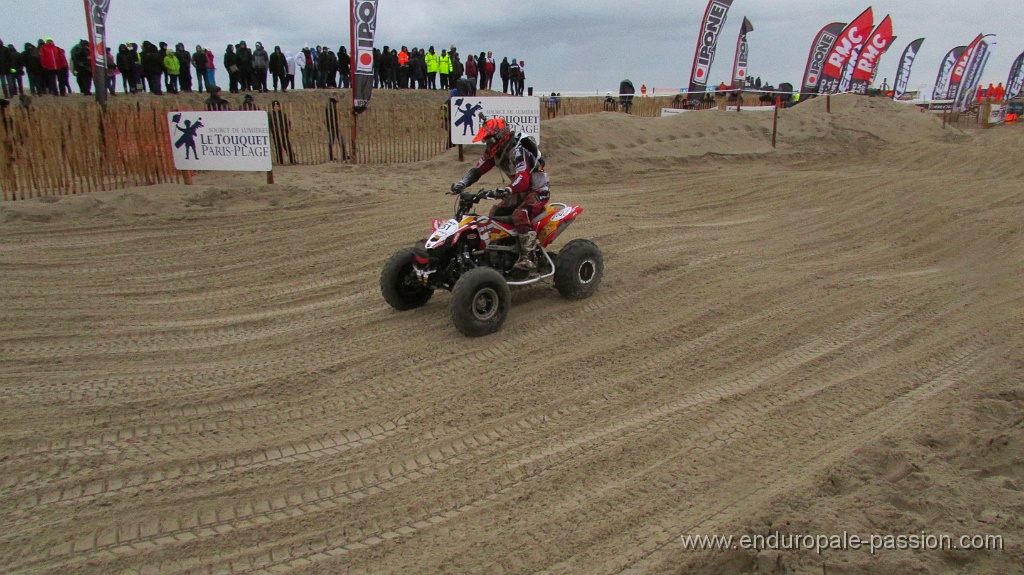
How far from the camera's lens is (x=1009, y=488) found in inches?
129

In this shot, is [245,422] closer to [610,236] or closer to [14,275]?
[14,275]

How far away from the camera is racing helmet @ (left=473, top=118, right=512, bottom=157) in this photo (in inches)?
236

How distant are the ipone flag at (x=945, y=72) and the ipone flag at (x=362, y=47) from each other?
32.0 m

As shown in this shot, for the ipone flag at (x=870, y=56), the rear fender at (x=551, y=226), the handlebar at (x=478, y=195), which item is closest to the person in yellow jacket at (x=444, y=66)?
the ipone flag at (x=870, y=56)

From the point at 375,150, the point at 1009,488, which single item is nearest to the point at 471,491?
the point at 1009,488

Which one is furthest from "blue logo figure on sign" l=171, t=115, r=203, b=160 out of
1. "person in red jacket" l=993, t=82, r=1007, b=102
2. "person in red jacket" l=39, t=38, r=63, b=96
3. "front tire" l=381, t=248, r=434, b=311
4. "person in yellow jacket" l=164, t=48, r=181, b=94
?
"person in red jacket" l=993, t=82, r=1007, b=102

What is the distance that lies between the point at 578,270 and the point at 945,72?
125 ft

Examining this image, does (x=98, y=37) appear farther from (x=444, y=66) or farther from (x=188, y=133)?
(x=444, y=66)

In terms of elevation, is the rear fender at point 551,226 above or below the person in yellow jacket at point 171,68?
below

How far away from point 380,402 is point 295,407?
1.87ft

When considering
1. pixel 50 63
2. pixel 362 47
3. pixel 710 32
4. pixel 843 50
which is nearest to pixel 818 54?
pixel 843 50

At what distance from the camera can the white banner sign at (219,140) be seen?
10.7 metres

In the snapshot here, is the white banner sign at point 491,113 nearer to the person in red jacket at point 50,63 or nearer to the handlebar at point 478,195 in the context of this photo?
the handlebar at point 478,195

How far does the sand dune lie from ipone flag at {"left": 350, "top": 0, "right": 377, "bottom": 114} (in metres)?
4.78
